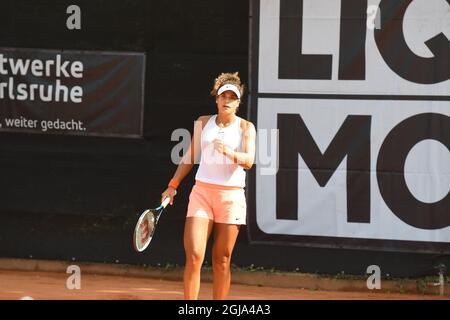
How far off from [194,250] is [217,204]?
1.19 feet

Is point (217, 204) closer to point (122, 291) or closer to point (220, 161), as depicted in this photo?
point (220, 161)

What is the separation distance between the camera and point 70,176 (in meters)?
9.20

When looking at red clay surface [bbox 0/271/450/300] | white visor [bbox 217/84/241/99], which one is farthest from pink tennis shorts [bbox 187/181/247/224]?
red clay surface [bbox 0/271/450/300]

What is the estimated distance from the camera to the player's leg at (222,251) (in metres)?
6.95

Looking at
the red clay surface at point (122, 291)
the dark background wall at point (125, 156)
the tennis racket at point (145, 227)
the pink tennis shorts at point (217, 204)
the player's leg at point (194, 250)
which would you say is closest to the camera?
the player's leg at point (194, 250)

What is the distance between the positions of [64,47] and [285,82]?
2039mm

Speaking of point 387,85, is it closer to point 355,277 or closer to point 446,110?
point 446,110

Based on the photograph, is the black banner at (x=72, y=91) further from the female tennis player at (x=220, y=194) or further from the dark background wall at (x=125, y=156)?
the female tennis player at (x=220, y=194)

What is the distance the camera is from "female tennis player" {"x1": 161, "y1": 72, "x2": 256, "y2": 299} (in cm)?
685

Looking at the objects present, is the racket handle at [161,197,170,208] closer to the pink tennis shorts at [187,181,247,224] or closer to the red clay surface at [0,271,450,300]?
the pink tennis shorts at [187,181,247,224]

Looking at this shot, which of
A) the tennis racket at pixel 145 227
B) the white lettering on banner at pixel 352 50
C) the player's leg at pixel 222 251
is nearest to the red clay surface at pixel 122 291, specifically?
the tennis racket at pixel 145 227

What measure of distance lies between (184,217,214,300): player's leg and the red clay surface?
1.57 meters

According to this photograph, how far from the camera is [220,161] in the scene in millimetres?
6887

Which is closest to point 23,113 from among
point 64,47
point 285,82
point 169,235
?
point 64,47
